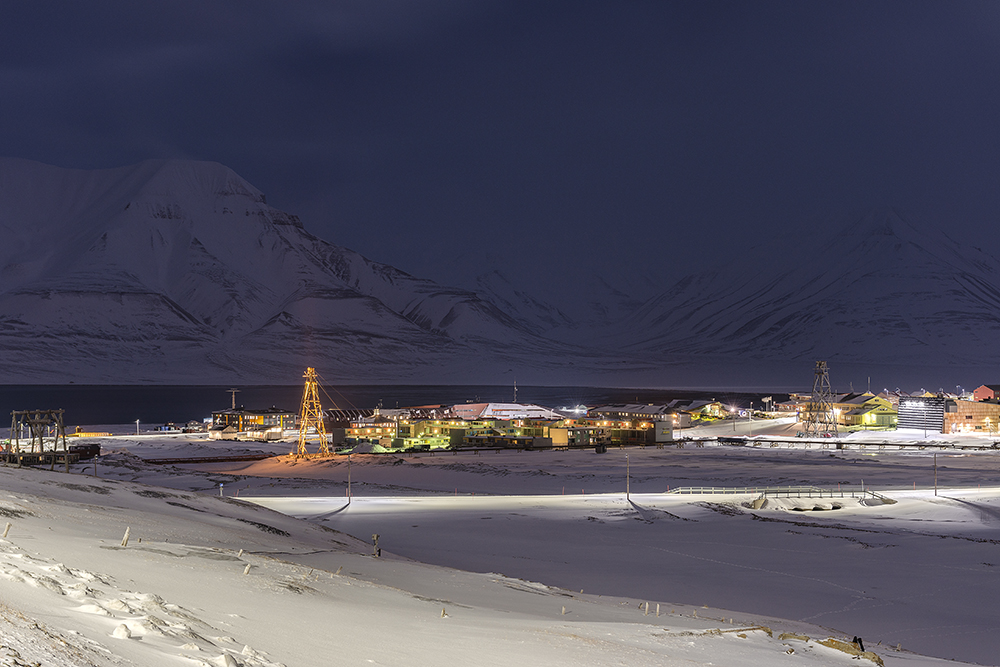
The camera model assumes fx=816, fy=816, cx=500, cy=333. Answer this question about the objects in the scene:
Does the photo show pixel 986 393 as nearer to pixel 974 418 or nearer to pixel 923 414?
pixel 923 414

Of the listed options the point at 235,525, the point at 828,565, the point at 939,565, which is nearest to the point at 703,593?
the point at 828,565

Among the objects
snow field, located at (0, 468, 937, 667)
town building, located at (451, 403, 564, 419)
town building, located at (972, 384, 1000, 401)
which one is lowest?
town building, located at (451, 403, 564, 419)

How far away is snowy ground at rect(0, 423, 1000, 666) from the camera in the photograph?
7.95m

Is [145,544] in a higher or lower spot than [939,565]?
higher

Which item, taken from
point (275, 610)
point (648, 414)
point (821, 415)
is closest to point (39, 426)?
point (275, 610)

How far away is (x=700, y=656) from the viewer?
1005 centimetres

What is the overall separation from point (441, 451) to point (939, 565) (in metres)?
59.9

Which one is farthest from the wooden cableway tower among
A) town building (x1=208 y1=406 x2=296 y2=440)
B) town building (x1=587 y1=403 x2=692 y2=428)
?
town building (x1=587 y1=403 x2=692 y2=428)

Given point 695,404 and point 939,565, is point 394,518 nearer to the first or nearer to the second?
point 939,565

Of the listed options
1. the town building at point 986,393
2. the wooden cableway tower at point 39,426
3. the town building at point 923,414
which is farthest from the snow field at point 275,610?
the town building at point 986,393

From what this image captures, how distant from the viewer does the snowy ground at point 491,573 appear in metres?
7.95

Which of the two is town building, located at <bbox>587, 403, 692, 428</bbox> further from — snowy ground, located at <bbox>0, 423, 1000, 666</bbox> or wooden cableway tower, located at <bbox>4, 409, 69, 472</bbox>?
wooden cableway tower, located at <bbox>4, 409, 69, 472</bbox>

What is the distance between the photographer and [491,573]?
19.5m

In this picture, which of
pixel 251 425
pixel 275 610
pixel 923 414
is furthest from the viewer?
pixel 251 425
